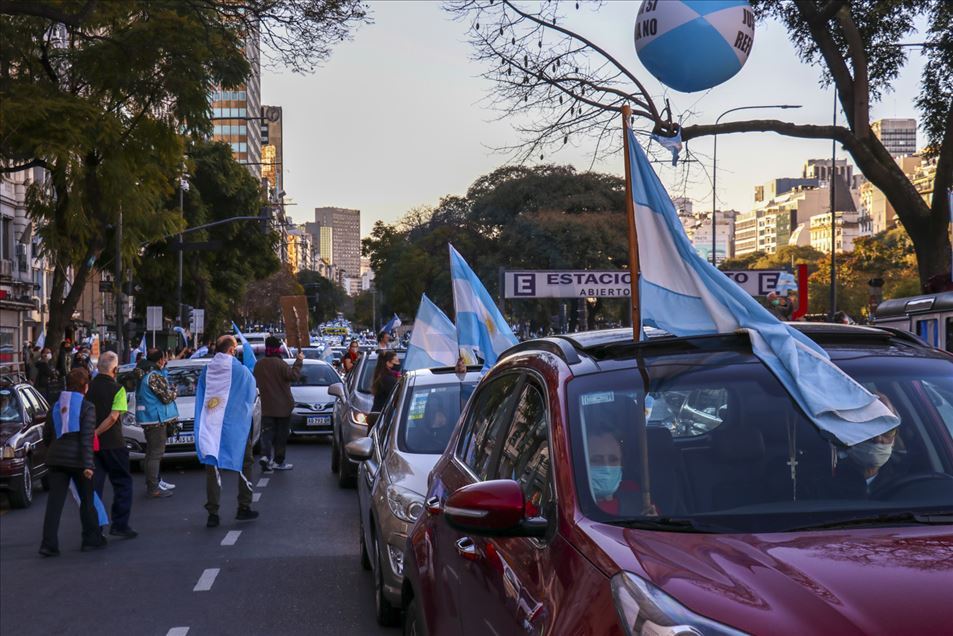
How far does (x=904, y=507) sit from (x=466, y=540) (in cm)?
147

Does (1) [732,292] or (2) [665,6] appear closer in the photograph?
(1) [732,292]

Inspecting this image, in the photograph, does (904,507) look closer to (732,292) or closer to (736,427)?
(736,427)

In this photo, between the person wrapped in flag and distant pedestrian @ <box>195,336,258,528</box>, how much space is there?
1284 millimetres

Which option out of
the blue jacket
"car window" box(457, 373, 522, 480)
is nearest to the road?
the blue jacket

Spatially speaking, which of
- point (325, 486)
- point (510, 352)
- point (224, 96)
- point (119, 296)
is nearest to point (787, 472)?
point (510, 352)

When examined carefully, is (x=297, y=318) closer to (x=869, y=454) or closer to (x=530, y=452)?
(x=530, y=452)

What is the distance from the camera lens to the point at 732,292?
4.30m

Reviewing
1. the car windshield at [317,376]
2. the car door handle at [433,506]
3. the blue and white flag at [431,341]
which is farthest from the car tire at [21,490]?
the car door handle at [433,506]

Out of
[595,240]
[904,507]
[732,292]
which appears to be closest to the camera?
[904,507]

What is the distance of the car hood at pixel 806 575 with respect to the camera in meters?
2.72

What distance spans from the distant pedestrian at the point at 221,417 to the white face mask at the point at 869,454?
935 centimetres

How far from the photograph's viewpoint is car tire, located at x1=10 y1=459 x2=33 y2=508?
1463 cm

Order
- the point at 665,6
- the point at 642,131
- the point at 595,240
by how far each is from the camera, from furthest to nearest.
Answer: the point at 595,240, the point at 642,131, the point at 665,6

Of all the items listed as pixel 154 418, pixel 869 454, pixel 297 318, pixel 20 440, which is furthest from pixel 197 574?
pixel 297 318
